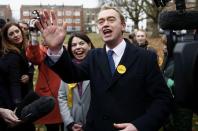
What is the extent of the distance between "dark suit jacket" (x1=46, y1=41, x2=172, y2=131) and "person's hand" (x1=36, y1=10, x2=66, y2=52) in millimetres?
158

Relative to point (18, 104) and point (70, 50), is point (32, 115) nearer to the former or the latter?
point (18, 104)

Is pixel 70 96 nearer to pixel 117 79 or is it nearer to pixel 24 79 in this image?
pixel 24 79

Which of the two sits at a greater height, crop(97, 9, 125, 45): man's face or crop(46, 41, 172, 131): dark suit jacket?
crop(97, 9, 125, 45): man's face

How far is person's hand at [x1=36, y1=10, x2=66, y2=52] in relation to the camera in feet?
8.98

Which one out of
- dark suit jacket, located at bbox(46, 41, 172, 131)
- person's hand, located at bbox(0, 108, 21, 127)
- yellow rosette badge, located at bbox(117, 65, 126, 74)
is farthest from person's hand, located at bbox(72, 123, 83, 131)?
yellow rosette badge, located at bbox(117, 65, 126, 74)

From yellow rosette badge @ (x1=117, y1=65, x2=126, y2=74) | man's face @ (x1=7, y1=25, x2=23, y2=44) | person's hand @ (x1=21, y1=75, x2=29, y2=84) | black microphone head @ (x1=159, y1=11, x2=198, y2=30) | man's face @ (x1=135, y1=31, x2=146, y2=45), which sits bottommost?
person's hand @ (x1=21, y1=75, x2=29, y2=84)

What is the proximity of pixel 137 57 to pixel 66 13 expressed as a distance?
4058 inches

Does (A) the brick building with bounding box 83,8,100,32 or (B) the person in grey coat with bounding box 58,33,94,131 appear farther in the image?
(A) the brick building with bounding box 83,8,100,32

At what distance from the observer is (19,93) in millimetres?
4051

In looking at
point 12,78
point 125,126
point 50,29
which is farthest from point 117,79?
point 12,78

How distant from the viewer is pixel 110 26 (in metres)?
3.12

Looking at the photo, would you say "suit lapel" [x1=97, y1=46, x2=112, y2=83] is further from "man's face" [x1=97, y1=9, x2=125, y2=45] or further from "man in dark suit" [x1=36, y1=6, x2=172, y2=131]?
"man's face" [x1=97, y1=9, x2=125, y2=45]

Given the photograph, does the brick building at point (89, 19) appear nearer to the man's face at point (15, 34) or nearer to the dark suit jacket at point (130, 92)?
the man's face at point (15, 34)

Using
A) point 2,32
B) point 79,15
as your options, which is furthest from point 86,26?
point 2,32
